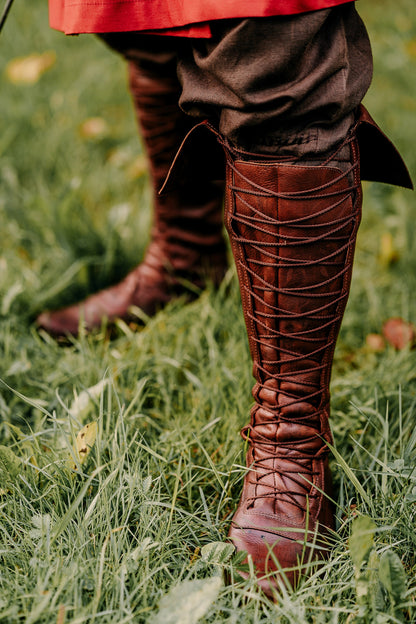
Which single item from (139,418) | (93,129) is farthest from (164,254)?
(93,129)

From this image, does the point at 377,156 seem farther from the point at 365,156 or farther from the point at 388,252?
the point at 388,252

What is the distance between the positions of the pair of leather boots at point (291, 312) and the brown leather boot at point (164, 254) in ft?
1.25

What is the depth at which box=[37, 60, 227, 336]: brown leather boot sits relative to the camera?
55.1 inches

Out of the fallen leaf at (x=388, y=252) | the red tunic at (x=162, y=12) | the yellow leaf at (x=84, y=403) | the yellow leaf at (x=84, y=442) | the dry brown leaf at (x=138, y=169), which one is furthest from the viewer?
the dry brown leaf at (x=138, y=169)

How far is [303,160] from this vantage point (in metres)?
0.86

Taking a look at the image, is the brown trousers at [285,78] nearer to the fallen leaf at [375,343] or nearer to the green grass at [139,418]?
the green grass at [139,418]

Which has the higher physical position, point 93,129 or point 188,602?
point 93,129

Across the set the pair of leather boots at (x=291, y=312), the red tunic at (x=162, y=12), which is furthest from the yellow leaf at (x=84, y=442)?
the red tunic at (x=162, y=12)

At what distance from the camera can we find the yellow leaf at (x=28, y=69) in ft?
7.41

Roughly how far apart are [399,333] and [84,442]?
808mm

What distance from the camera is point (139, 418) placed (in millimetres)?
1160

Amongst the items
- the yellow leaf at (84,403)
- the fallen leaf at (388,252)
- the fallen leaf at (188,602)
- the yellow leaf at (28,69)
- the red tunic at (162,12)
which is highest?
the red tunic at (162,12)

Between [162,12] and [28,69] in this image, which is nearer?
[162,12]

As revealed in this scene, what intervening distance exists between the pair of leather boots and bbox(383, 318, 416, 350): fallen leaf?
458 mm
